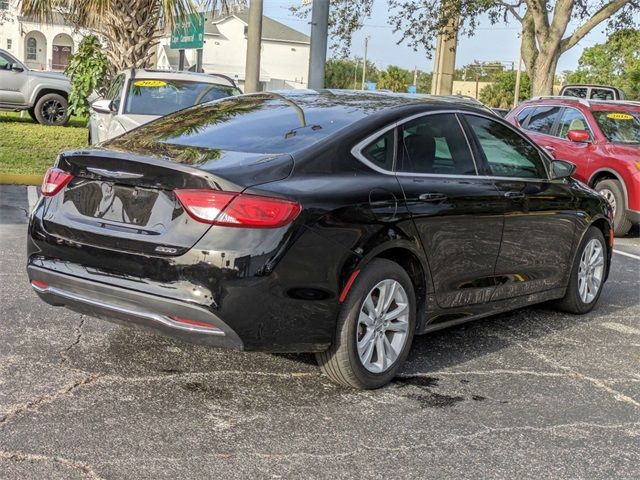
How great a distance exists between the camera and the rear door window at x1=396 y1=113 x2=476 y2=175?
201 inches

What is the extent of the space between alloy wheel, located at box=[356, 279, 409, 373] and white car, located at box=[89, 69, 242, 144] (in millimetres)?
6937

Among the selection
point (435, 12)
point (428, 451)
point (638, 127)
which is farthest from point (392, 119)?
point (435, 12)

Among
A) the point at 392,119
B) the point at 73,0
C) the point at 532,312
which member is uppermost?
the point at 73,0

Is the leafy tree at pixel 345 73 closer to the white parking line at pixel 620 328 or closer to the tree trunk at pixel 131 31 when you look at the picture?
the tree trunk at pixel 131 31

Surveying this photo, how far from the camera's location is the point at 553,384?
511 centimetres

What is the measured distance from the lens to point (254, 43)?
44.0 ft

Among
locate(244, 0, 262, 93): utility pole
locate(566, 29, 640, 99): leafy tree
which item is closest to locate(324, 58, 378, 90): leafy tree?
locate(566, 29, 640, 99): leafy tree

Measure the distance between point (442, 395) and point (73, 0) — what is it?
12356 millimetres

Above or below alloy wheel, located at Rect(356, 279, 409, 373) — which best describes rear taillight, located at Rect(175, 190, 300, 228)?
above


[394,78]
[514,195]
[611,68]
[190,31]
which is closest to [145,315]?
[514,195]

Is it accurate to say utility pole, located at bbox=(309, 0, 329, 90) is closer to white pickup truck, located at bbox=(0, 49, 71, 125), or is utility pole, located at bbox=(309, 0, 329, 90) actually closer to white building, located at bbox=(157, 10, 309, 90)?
white pickup truck, located at bbox=(0, 49, 71, 125)

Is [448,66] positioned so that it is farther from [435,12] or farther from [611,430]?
[611,430]

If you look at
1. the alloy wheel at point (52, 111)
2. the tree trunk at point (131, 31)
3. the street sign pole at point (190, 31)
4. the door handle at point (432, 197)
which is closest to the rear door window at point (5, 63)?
the alloy wheel at point (52, 111)

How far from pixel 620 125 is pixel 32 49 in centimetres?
7480
